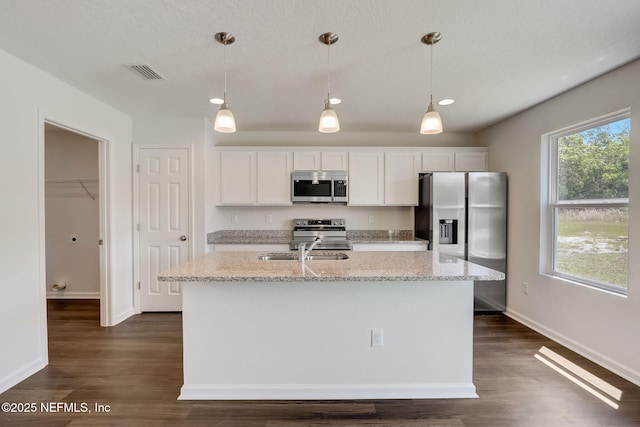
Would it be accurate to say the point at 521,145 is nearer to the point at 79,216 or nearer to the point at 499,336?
the point at 499,336

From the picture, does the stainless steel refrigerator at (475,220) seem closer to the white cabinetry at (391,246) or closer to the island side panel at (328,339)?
the white cabinetry at (391,246)

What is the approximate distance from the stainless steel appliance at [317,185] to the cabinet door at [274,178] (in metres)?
0.11

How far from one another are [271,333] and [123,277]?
2.42m

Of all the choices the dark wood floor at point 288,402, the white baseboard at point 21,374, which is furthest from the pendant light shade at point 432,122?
the white baseboard at point 21,374

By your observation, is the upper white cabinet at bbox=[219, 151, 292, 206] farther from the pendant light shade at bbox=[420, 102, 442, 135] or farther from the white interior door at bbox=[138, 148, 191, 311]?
the pendant light shade at bbox=[420, 102, 442, 135]

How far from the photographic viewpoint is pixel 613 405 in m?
1.92

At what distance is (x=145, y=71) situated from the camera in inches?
94.4

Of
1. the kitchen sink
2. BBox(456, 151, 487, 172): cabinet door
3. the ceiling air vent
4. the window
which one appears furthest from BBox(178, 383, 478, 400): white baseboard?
BBox(456, 151, 487, 172): cabinet door

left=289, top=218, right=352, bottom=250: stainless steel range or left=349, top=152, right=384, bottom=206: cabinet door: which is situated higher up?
left=349, top=152, right=384, bottom=206: cabinet door

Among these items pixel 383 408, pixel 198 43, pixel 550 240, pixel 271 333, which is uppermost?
pixel 198 43

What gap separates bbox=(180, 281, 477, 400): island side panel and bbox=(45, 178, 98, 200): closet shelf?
318cm

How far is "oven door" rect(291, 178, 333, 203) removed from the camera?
13.0 ft

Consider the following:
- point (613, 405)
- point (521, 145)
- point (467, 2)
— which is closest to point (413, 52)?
point (467, 2)

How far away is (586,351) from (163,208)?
4469 millimetres
